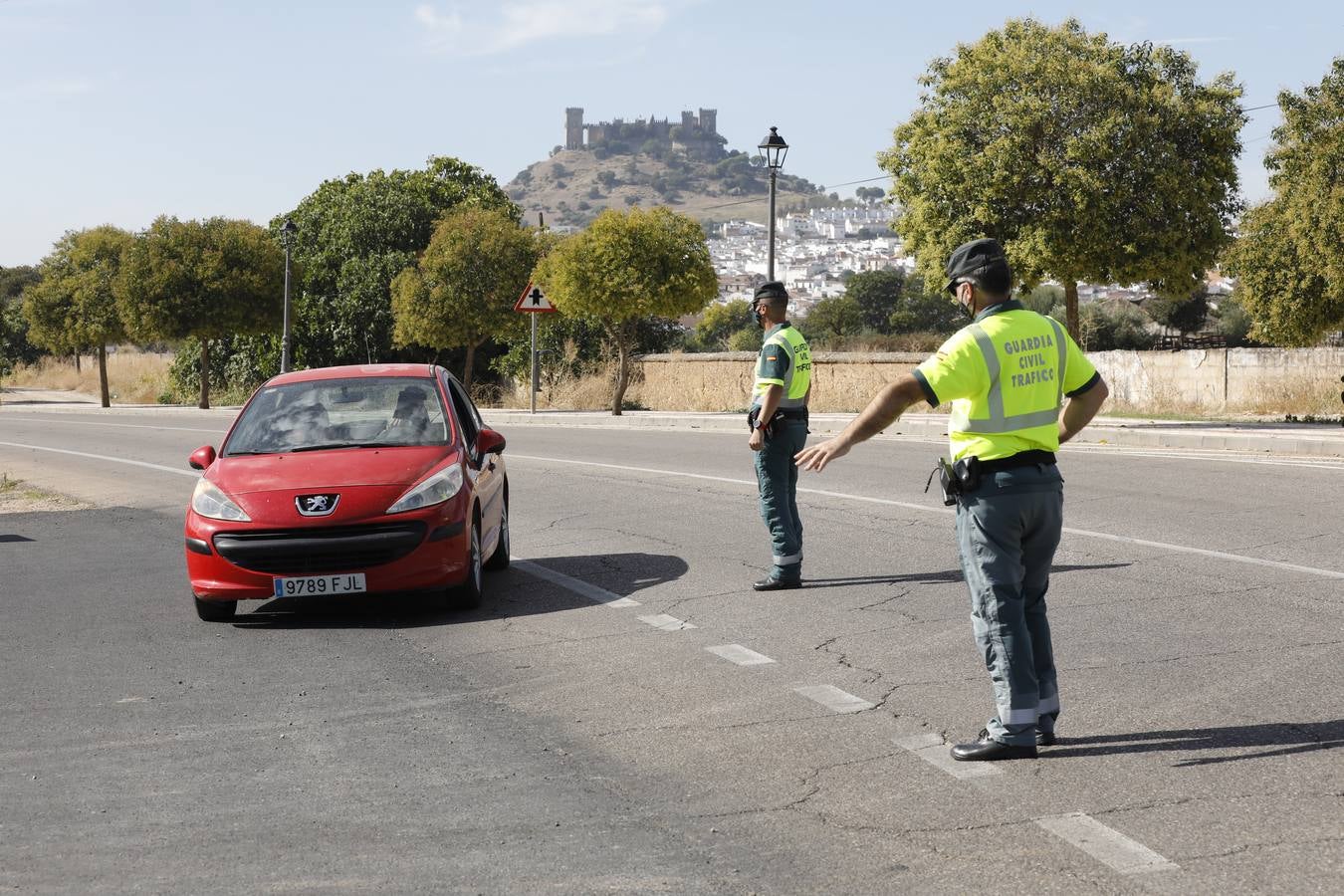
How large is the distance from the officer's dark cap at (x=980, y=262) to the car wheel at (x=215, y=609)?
5094mm

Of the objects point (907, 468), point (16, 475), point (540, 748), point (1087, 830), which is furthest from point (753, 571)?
point (16, 475)

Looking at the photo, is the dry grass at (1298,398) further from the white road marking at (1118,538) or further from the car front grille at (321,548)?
the car front grille at (321,548)

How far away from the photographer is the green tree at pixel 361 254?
1809 inches

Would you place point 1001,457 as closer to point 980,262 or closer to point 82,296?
point 980,262

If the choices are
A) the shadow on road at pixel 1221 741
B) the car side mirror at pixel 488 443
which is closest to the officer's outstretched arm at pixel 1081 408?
the shadow on road at pixel 1221 741

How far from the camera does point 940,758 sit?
547cm

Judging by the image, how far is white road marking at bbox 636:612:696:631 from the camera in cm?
822

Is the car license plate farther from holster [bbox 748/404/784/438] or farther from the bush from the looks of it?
the bush

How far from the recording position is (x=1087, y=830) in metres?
4.60

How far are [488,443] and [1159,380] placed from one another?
2563 cm

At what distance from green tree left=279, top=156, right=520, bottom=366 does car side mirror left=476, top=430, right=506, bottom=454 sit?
36.1 metres

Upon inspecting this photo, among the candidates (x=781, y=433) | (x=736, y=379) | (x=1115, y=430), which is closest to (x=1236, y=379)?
(x=1115, y=430)

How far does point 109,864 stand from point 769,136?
93.0ft

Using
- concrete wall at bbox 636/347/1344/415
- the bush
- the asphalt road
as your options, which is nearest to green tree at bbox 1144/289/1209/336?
the bush
